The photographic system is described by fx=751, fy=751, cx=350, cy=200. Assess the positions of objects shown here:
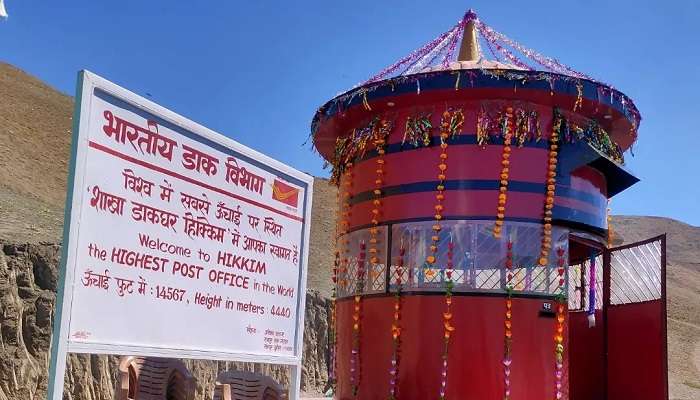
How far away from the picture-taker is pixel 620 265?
9.68 m

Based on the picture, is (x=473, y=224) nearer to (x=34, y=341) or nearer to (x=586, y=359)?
(x=586, y=359)

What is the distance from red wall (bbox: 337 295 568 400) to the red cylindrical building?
0.01 m

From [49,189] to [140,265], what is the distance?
35.0 meters

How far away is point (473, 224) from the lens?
8086mm

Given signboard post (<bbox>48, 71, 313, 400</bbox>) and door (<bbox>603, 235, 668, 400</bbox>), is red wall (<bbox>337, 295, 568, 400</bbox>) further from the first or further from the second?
signboard post (<bbox>48, 71, 313, 400</bbox>)

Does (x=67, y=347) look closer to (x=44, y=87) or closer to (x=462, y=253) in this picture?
(x=462, y=253)

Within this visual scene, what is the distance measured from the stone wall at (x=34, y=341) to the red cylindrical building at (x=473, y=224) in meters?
8.73

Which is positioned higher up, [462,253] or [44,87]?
[44,87]

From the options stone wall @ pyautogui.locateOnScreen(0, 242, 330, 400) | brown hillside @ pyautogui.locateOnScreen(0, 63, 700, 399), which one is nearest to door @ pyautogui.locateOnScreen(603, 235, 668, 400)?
stone wall @ pyautogui.locateOnScreen(0, 242, 330, 400)

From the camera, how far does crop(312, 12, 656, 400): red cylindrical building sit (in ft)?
26.0

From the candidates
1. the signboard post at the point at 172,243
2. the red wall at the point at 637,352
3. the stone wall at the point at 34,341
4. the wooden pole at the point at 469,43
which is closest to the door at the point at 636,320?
the red wall at the point at 637,352

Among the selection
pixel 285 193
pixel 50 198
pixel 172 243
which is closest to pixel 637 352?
pixel 285 193

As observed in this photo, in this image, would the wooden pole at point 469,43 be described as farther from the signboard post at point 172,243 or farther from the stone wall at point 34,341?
the stone wall at point 34,341

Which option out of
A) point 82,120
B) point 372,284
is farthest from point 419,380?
point 82,120
